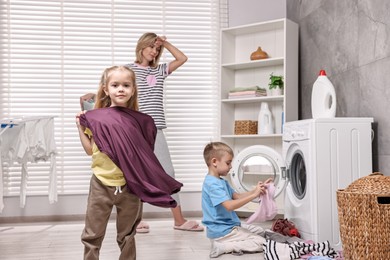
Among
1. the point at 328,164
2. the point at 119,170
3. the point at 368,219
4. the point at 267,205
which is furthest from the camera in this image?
the point at 328,164

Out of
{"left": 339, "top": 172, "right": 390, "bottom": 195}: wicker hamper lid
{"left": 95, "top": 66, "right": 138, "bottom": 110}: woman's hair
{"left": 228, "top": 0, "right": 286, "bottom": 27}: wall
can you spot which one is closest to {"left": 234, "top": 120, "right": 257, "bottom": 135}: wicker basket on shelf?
{"left": 228, "top": 0, "right": 286, "bottom": 27}: wall

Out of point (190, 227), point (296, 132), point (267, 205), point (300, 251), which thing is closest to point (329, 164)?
point (296, 132)

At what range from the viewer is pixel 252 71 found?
448cm

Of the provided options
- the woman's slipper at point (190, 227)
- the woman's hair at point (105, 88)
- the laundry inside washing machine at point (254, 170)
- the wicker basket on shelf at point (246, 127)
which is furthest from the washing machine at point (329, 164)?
the wicker basket on shelf at point (246, 127)

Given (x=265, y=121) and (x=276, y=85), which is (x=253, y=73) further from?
(x=265, y=121)

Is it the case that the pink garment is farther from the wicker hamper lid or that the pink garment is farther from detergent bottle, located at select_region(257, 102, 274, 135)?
detergent bottle, located at select_region(257, 102, 274, 135)

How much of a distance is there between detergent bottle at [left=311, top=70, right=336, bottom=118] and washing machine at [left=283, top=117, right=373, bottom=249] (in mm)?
265

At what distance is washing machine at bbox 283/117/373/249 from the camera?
110 inches

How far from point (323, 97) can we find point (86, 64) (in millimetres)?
2244

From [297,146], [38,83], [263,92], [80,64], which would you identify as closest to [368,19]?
[297,146]

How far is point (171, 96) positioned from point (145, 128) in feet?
8.09

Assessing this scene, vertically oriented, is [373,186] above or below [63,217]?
above

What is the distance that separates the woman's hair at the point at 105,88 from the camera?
6.68 ft

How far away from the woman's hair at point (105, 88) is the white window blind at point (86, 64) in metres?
2.33
